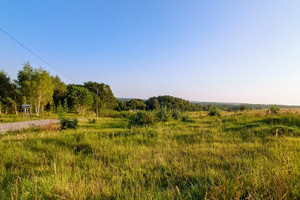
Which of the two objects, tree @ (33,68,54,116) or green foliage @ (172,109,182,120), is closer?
green foliage @ (172,109,182,120)

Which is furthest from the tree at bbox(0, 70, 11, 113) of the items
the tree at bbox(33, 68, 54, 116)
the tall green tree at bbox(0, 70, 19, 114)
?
the tree at bbox(33, 68, 54, 116)

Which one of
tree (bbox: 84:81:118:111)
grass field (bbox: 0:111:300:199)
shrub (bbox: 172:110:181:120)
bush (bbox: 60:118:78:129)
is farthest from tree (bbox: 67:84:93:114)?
grass field (bbox: 0:111:300:199)

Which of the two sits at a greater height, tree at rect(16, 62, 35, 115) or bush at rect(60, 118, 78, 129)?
tree at rect(16, 62, 35, 115)

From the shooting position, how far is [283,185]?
1.51 m

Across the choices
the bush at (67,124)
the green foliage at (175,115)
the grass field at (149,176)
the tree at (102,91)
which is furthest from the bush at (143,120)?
the tree at (102,91)

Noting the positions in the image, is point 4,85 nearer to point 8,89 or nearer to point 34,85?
point 8,89

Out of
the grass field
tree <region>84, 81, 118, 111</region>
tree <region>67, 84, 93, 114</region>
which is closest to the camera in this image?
the grass field

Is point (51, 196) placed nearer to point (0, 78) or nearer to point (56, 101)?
point (0, 78)

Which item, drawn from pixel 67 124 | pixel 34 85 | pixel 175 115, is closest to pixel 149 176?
pixel 67 124

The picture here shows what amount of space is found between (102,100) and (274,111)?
4683 cm

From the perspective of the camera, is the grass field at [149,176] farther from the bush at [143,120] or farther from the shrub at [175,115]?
the shrub at [175,115]

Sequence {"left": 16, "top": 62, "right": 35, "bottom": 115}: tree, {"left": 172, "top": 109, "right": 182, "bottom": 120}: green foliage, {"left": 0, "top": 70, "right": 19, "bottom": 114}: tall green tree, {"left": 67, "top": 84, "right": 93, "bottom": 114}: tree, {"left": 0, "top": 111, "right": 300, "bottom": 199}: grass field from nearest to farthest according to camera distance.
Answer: {"left": 0, "top": 111, "right": 300, "bottom": 199}: grass field → {"left": 172, "top": 109, "right": 182, "bottom": 120}: green foliage → {"left": 16, "top": 62, "right": 35, "bottom": 115}: tree → {"left": 0, "top": 70, "right": 19, "bottom": 114}: tall green tree → {"left": 67, "top": 84, "right": 93, "bottom": 114}: tree

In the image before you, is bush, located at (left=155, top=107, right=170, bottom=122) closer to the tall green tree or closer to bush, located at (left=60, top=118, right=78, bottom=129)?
bush, located at (left=60, top=118, right=78, bottom=129)

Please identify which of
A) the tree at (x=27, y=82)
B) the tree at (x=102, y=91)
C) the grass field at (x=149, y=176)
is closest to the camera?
the grass field at (x=149, y=176)
